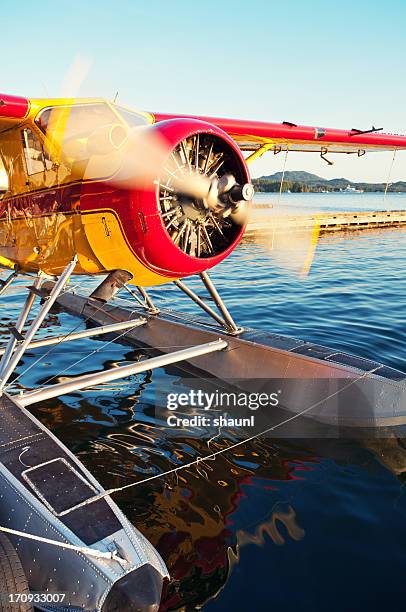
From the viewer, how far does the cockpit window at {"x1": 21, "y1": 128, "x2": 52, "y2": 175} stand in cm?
489

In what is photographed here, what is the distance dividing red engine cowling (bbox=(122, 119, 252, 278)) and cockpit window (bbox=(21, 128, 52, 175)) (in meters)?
1.61

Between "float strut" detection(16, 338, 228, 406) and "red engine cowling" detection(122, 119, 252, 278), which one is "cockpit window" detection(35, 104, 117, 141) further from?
"float strut" detection(16, 338, 228, 406)

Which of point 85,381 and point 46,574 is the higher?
point 85,381

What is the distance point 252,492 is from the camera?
4.16 m

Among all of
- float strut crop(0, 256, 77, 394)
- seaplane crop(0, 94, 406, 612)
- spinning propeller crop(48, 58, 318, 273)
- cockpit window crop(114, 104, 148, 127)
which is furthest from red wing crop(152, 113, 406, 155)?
float strut crop(0, 256, 77, 394)

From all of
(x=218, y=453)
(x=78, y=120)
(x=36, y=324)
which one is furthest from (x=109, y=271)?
(x=218, y=453)

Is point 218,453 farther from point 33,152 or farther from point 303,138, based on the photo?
point 303,138

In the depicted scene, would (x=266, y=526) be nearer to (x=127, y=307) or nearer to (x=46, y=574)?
(x=46, y=574)

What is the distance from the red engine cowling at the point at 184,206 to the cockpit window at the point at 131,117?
99cm

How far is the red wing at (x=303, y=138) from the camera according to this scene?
7137 mm

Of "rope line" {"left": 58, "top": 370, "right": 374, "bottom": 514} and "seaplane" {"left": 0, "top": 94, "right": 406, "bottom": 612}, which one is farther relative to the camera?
"rope line" {"left": 58, "top": 370, "right": 374, "bottom": 514}

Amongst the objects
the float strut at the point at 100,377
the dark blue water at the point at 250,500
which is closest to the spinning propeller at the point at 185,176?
the float strut at the point at 100,377

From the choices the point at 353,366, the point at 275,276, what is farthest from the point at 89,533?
the point at 275,276

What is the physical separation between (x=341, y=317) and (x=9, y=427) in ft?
22.7
